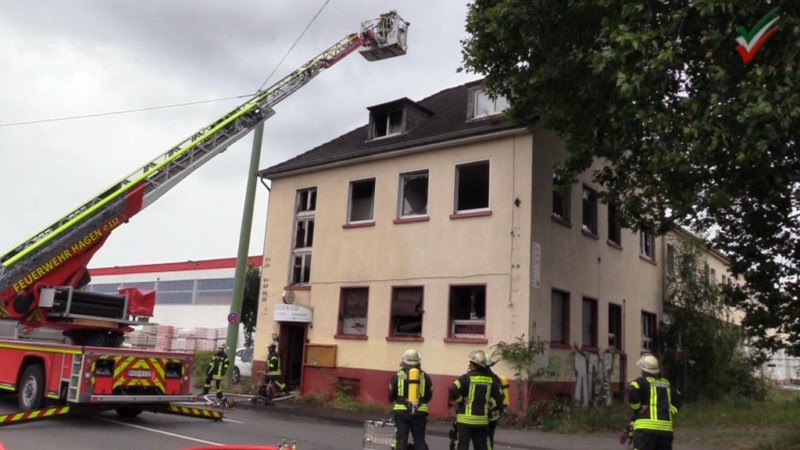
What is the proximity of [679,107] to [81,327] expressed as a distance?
1095 centimetres

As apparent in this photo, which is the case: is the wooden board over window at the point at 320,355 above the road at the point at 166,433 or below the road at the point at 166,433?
above

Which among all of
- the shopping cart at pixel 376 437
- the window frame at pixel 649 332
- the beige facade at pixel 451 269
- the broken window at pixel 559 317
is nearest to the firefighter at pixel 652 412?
the shopping cart at pixel 376 437

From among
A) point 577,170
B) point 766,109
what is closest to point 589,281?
point 577,170

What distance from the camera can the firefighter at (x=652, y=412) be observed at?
7297mm

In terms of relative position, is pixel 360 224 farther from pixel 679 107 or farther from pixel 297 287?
pixel 679 107

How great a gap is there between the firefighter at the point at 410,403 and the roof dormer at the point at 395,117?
511 inches

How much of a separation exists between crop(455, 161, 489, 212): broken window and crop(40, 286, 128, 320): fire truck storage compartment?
28.2 ft

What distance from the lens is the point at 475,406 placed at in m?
7.58

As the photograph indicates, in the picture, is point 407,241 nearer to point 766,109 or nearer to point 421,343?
point 421,343

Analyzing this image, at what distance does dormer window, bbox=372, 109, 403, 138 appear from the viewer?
2062 centimetres

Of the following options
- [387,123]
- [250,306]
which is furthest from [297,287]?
[250,306]

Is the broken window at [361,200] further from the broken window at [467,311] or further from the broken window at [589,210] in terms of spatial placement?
the broken window at [589,210]

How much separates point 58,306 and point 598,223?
14350 millimetres

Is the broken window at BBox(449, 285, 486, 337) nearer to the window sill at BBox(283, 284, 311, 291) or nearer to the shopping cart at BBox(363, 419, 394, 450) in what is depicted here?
the window sill at BBox(283, 284, 311, 291)
